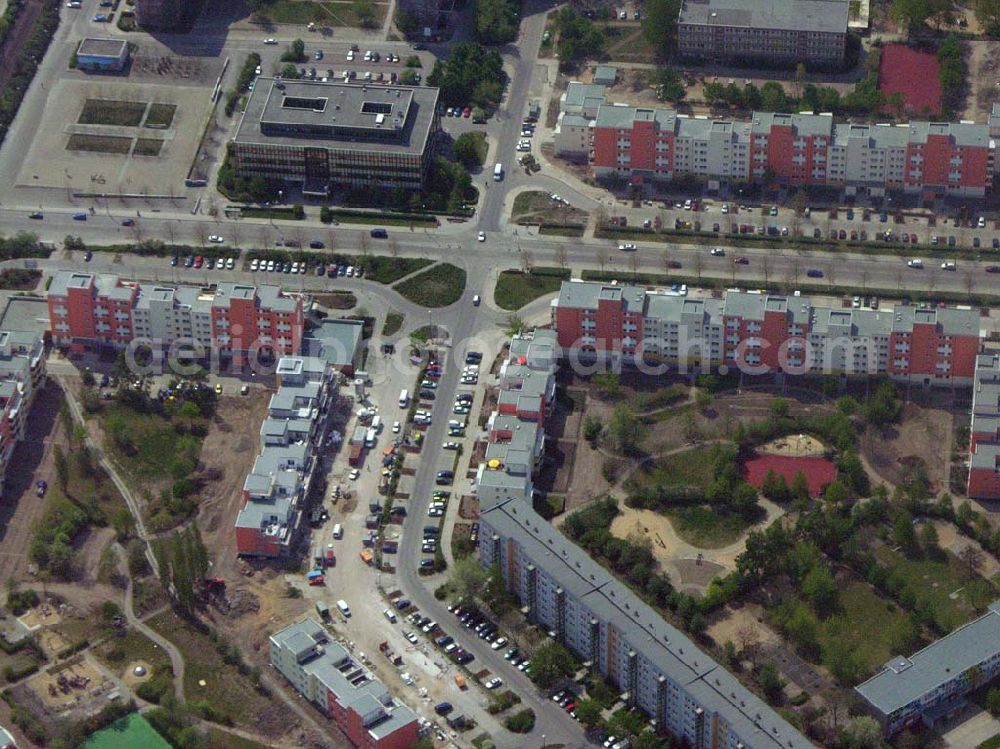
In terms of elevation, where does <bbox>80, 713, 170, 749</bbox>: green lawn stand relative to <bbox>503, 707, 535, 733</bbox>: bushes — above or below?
above

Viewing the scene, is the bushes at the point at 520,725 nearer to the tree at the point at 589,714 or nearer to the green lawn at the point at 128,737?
the tree at the point at 589,714

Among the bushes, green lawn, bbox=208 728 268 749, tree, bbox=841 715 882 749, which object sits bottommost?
the bushes

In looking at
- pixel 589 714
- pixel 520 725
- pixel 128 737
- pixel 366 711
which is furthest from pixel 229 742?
pixel 589 714

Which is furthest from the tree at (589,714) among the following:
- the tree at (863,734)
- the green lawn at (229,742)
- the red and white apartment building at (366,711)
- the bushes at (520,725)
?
the green lawn at (229,742)

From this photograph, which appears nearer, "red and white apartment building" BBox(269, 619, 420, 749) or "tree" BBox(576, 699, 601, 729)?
"red and white apartment building" BBox(269, 619, 420, 749)

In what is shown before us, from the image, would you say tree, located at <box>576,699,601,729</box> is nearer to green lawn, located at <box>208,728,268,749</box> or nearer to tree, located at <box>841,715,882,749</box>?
tree, located at <box>841,715,882,749</box>

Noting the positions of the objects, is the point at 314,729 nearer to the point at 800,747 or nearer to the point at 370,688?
the point at 370,688

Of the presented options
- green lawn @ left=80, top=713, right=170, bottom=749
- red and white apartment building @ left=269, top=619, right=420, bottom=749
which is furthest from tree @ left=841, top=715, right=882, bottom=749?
green lawn @ left=80, top=713, right=170, bottom=749

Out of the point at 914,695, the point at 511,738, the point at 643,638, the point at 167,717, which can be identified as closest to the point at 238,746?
the point at 167,717
